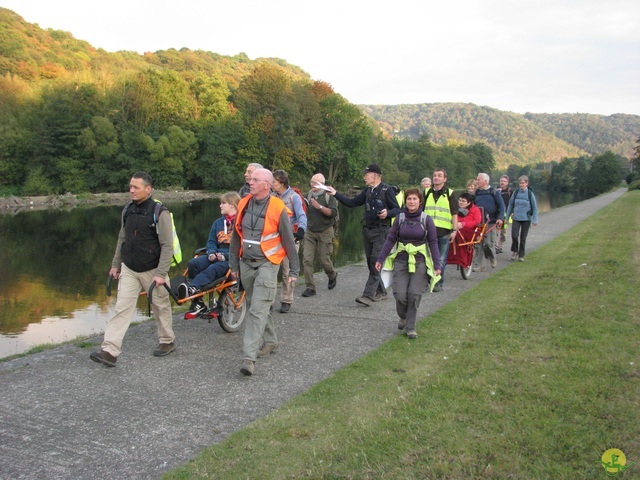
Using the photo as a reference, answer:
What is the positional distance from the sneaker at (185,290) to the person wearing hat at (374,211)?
2932 mm

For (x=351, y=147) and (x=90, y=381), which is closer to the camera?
(x=90, y=381)

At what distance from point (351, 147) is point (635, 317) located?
65.4m

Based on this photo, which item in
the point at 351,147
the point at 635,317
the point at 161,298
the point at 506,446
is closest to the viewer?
the point at 506,446

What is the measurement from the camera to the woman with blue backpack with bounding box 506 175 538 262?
13.4 metres

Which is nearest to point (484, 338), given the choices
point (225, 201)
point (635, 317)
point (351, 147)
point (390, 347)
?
point (390, 347)

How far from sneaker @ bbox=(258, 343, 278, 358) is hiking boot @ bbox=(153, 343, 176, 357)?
3.50ft

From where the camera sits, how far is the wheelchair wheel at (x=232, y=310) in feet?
23.8

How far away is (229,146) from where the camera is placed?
64688 millimetres

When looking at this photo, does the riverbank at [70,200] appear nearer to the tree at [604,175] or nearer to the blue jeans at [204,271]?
the blue jeans at [204,271]

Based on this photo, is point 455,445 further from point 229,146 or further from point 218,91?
point 218,91

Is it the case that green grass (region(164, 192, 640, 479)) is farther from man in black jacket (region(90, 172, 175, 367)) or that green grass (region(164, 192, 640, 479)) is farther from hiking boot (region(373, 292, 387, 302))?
man in black jacket (region(90, 172, 175, 367))

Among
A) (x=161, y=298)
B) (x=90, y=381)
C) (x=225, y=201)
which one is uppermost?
(x=225, y=201)

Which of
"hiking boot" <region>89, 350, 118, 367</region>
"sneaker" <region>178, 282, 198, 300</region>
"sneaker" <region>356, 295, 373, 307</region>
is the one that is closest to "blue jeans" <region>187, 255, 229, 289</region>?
"sneaker" <region>178, 282, 198, 300</region>

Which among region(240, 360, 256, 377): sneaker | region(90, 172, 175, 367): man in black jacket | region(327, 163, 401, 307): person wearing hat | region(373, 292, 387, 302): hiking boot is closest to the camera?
region(240, 360, 256, 377): sneaker
